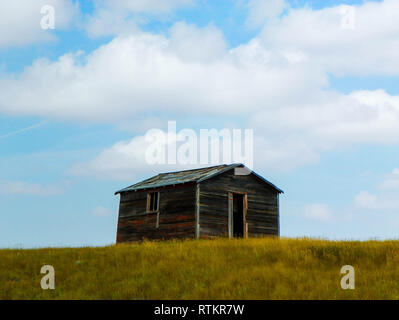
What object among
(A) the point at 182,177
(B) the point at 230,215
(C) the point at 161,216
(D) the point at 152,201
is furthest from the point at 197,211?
(D) the point at 152,201

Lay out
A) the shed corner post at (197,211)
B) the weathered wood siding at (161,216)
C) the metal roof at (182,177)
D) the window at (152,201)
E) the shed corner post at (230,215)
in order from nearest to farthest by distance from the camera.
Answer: the shed corner post at (197,211) → the weathered wood siding at (161,216) → the shed corner post at (230,215) → the metal roof at (182,177) → the window at (152,201)

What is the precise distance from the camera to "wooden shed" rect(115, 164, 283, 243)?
25.6 meters

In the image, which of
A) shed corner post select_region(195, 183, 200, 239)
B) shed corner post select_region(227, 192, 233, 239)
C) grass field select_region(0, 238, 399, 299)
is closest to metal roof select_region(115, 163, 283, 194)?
shed corner post select_region(195, 183, 200, 239)

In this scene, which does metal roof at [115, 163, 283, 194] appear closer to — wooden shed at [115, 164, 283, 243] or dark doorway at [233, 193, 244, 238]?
wooden shed at [115, 164, 283, 243]

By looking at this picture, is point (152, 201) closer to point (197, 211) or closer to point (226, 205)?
point (197, 211)

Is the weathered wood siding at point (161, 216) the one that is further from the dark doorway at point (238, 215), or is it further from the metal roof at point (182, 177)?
the dark doorway at point (238, 215)

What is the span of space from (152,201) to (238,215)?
5.33 meters

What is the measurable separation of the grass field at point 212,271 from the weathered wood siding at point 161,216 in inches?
147

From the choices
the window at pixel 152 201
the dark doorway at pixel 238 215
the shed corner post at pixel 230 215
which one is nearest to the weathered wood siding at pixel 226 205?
the shed corner post at pixel 230 215

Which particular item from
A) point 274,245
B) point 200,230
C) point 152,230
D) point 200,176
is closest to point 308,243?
point 274,245

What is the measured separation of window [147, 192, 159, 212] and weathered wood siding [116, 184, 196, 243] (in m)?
0.29

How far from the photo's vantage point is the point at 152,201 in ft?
92.2

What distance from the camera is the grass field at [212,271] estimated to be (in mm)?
14008
